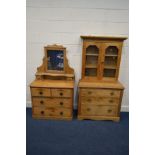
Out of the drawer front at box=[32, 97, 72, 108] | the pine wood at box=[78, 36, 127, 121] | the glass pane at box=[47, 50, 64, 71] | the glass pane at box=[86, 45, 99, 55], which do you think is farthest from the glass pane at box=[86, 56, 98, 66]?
the drawer front at box=[32, 97, 72, 108]

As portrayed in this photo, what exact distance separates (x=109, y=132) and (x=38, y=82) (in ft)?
4.63

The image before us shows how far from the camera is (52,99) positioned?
2947 millimetres

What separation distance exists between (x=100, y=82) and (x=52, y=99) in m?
0.86

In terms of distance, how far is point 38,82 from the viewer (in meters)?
3.03

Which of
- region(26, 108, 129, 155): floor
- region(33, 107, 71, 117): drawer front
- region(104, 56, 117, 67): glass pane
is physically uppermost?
region(104, 56, 117, 67): glass pane

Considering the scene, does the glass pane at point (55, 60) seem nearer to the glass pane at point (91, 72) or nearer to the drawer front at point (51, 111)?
the glass pane at point (91, 72)

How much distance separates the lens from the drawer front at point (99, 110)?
3.00 m

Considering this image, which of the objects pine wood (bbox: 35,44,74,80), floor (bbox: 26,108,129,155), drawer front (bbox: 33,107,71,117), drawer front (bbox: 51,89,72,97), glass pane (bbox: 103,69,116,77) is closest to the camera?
floor (bbox: 26,108,129,155)

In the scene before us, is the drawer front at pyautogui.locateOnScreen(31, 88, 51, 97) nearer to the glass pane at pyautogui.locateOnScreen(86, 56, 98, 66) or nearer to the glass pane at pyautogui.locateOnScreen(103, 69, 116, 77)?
the glass pane at pyautogui.locateOnScreen(86, 56, 98, 66)

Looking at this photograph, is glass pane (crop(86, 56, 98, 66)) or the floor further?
glass pane (crop(86, 56, 98, 66))

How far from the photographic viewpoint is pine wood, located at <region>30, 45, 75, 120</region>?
2.90 m

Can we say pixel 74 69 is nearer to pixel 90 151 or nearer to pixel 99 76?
pixel 99 76

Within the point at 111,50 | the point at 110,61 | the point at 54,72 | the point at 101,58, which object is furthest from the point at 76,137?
the point at 111,50
